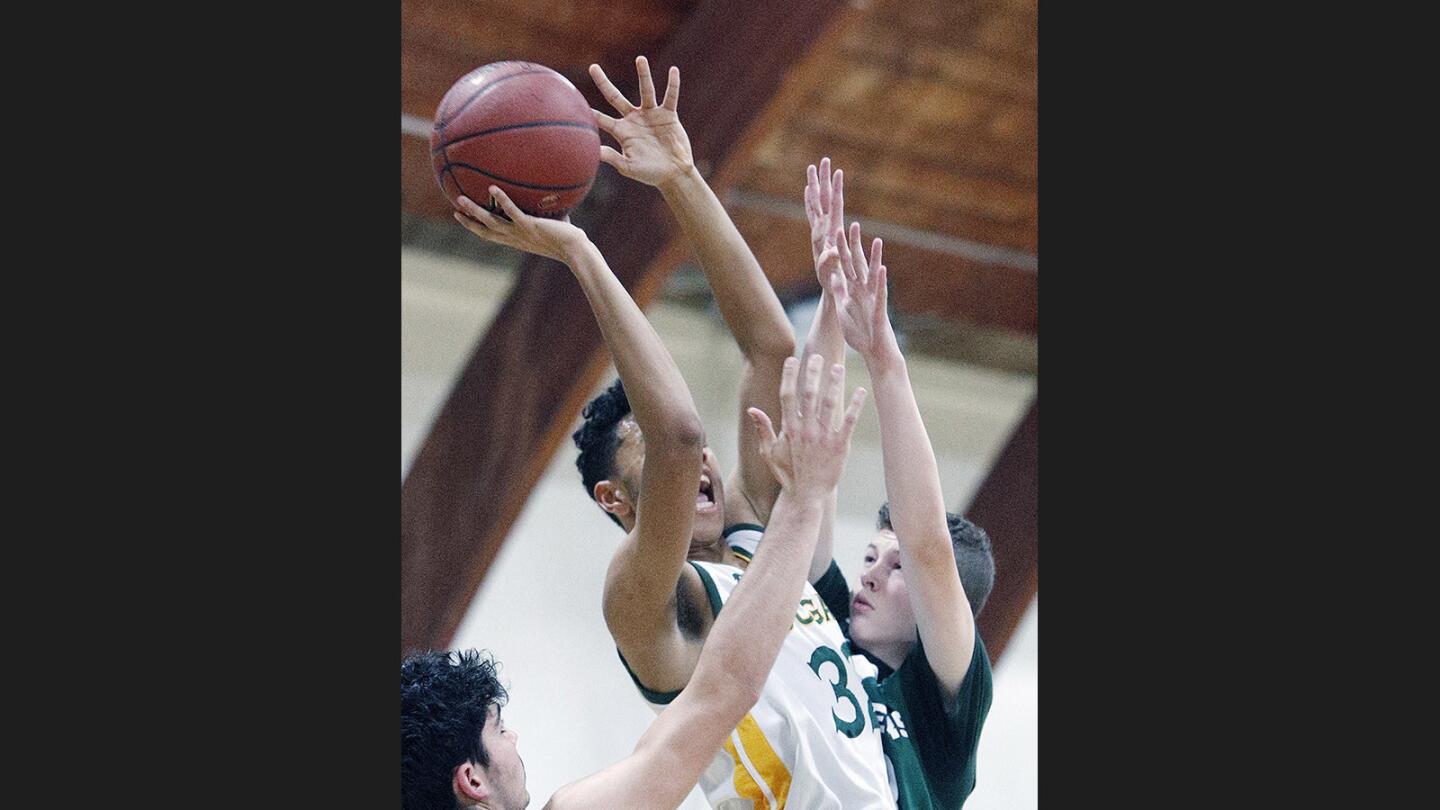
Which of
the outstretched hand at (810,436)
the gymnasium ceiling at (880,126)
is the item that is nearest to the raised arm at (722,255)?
the outstretched hand at (810,436)

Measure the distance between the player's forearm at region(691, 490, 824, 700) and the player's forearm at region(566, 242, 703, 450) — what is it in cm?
24

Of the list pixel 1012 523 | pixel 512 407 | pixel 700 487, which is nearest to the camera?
pixel 700 487

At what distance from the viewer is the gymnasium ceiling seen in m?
4.86

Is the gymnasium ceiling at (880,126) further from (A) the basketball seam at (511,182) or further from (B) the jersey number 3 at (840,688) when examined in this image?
(B) the jersey number 3 at (840,688)

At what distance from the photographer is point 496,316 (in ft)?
17.8

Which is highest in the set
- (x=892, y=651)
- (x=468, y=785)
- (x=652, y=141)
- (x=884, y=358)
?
(x=652, y=141)

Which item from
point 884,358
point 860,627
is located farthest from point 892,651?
point 884,358

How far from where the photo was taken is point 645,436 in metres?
2.44

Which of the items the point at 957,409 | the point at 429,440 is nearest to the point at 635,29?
the point at 429,440

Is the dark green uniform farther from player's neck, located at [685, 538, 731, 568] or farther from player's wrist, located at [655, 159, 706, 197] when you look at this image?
player's wrist, located at [655, 159, 706, 197]

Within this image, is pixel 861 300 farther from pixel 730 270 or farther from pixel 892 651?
pixel 892 651

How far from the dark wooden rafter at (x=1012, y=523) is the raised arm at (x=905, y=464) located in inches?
167

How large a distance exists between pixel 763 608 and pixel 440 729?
0.57 metres

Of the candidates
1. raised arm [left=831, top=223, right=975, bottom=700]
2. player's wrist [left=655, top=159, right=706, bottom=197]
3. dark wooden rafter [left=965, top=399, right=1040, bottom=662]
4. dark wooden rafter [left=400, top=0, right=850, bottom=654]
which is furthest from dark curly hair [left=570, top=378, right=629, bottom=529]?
dark wooden rafter [left=965, top=399, right=1040, bottom=662]
